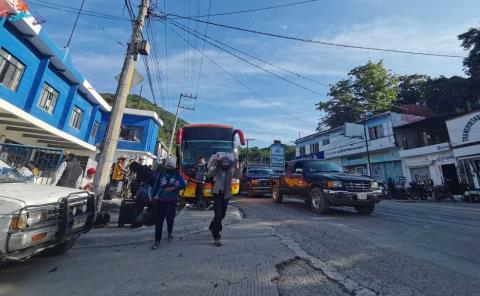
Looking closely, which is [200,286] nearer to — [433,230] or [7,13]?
[433,230]

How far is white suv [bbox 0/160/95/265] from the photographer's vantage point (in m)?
3.05

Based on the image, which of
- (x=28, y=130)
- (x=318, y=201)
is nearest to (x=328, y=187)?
(x=318, y=201)

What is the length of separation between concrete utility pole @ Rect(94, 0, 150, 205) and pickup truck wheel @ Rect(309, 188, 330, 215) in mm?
5966

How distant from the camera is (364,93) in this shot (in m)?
40.5

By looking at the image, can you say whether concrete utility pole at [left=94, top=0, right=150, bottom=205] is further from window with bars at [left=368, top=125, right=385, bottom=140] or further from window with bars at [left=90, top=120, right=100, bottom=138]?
window with bars at [left=368, top=125, right=385, bottom=140]

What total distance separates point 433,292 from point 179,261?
124 inches

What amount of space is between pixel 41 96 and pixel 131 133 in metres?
12.3

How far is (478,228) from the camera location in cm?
663

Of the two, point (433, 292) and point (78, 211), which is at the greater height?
point (78, 211)

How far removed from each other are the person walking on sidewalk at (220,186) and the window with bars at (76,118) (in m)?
18.8

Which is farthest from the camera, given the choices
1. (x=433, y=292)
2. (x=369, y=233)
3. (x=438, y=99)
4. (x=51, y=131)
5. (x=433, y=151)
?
(x=438, y=99)

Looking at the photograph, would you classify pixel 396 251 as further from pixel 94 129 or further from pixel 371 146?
pixel 371 146

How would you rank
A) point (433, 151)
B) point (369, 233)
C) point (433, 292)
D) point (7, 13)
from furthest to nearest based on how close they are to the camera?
point (433, 151) < point (7, 13) < point (369, 233) < point (433, 292)

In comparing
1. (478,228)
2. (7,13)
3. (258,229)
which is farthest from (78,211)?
(7,13)
